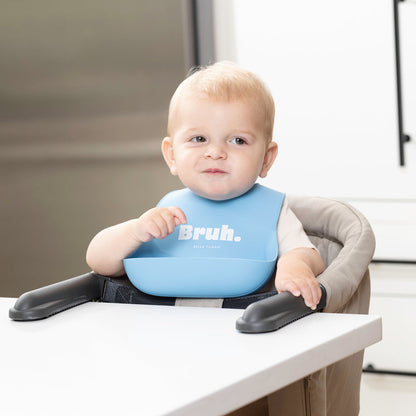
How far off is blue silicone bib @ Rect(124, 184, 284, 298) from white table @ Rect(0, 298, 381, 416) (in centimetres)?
8

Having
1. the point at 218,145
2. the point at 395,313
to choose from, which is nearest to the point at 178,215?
the point at 218,145

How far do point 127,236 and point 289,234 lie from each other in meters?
0.23

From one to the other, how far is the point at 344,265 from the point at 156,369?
0.43m

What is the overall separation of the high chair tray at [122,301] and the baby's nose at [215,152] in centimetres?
20

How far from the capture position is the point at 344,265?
1.04m

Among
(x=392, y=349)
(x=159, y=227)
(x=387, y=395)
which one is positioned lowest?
(x=387, y=395)

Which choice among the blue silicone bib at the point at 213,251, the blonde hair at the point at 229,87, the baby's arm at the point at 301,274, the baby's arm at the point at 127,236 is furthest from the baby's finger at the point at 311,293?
the blonde hair at the point at 229,87

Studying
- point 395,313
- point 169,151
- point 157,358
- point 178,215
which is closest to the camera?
point 157,358

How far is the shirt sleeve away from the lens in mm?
1075

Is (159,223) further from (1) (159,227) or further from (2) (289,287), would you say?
(2) (289,287)

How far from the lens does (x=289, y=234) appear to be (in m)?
1.09

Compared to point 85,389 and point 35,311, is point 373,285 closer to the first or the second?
point 35,311

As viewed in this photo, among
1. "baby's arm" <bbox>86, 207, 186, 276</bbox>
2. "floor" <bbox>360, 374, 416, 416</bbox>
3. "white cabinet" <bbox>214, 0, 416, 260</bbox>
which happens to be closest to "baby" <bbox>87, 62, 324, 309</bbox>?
"baby's arm" <bbox>86, 207, 186, 276</bbox>

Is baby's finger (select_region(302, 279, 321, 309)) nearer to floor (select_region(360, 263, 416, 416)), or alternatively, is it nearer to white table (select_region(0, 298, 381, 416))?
white table (select_region(0, 298, 381, 416))
